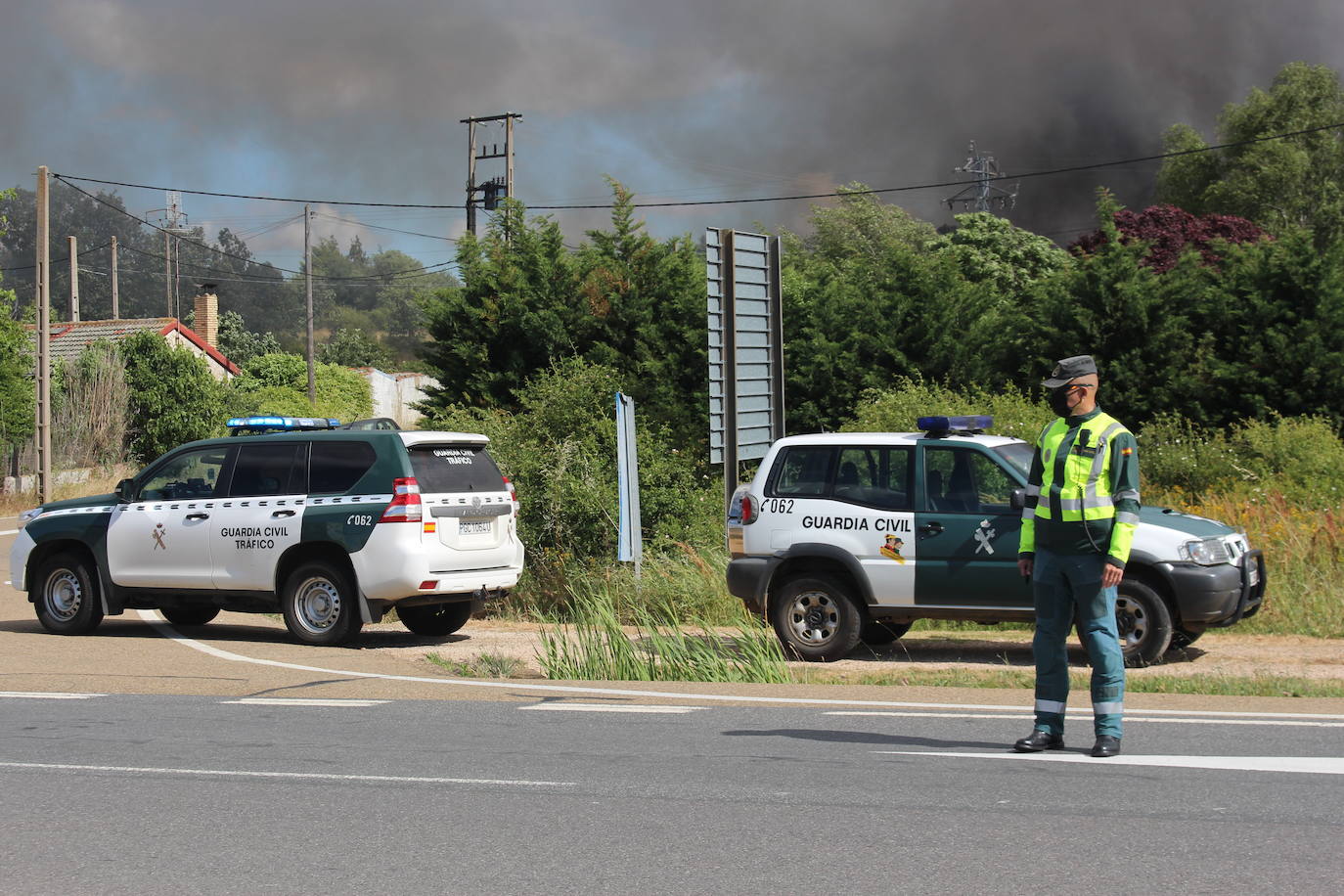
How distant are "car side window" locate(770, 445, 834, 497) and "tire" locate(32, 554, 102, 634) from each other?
22.7ft

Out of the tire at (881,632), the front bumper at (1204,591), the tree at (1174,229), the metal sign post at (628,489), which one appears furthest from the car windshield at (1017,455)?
the tree at (1174,229)

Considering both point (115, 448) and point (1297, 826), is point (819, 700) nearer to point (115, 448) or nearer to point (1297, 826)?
point (1297, 826)

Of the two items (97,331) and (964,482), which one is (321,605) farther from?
(97,331)

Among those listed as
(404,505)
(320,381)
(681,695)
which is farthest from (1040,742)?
(320,381)

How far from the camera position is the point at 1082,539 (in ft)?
23.0

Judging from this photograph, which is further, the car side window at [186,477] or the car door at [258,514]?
the car side window at [186,477]

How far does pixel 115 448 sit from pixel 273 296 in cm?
11037

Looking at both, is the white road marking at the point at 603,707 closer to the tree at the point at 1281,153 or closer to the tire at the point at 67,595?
the tire at the point at 67,595

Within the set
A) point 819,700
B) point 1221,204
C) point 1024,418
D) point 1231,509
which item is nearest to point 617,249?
point 1024,418

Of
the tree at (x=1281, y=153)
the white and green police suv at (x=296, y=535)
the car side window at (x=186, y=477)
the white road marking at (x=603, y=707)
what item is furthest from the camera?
the tree at (x=1281, y=153)

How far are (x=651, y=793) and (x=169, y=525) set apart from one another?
27.5 feet

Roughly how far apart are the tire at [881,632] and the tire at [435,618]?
3.92 metres

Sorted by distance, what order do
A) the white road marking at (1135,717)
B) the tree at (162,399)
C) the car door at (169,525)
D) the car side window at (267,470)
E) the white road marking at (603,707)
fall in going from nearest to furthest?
the white road marking at (1135,717) → the white road marking at (603,707) → the car side window at (267,470) → the car door at (169,525) → the tree at (162,399)

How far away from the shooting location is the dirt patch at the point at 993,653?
1068 centimetres
